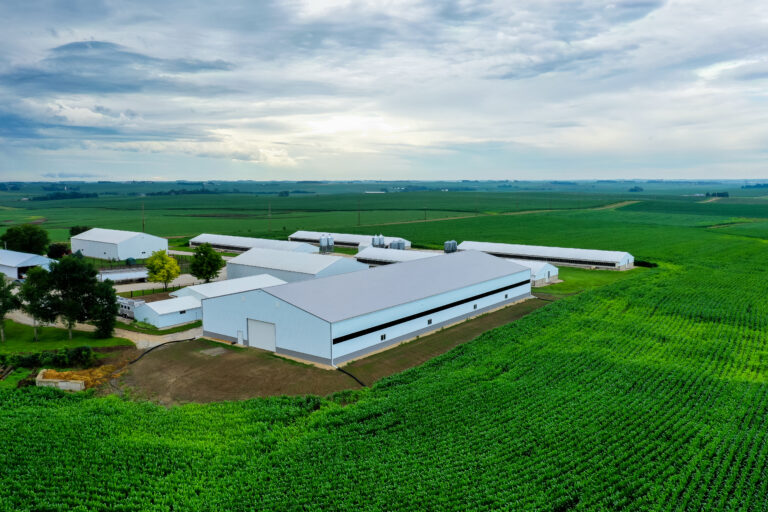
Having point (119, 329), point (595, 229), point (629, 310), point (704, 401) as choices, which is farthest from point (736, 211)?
point (119, 329)

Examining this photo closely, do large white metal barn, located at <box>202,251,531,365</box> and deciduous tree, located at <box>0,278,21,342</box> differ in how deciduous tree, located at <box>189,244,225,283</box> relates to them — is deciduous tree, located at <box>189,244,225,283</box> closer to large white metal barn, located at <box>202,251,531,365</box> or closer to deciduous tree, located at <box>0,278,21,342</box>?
large white metal barn, located at <box>202,251,531,365</box>

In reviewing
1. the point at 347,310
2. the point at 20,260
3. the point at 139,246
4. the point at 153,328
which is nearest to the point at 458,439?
the point at 347,310

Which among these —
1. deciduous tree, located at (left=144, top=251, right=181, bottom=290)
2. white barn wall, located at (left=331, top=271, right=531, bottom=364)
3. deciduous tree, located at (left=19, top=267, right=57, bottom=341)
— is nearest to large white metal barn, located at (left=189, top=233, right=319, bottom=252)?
deciduous tree, located at (left=144, top=251, right=181, bottom=290)

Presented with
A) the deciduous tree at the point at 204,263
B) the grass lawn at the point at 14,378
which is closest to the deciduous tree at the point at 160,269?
the deciduous tree at the point at 204,263

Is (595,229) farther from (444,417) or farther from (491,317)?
(444,417)

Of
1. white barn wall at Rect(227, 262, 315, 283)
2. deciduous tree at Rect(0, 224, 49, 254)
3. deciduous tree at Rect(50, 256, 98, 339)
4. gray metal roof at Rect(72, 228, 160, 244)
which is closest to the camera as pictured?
deciduous tree at Rect(50, 256, 98, 339)
